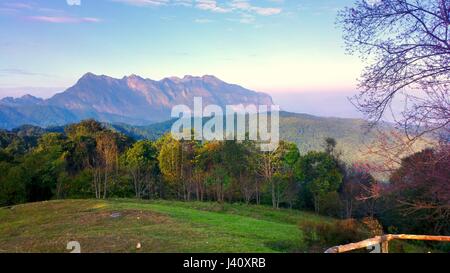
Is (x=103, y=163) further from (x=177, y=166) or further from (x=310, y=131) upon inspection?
(x=310, y=131)

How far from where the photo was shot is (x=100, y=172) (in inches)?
1506

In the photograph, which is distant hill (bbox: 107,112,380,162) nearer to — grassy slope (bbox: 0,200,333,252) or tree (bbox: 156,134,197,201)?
tree (bbox: 156,134,197,201)

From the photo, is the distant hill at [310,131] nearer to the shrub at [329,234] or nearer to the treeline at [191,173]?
the treeline at [191,173]

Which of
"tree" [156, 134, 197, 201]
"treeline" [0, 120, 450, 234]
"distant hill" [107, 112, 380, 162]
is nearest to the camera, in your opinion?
"treeline" [0, 120, 450, 234]

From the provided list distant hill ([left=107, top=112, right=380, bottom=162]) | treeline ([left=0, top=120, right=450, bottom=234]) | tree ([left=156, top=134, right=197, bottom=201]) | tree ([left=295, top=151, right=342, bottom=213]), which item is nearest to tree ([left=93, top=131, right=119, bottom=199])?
treeline ([left=0, top=120, right=450, bottom=234])

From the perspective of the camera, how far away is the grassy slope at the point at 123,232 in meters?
13.3

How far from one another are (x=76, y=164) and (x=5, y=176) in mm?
9528

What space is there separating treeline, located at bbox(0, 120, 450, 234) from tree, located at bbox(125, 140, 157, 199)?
103 mm

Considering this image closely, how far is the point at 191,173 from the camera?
1702 inches

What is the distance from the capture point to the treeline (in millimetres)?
38219

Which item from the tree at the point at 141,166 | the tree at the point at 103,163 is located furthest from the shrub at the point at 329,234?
the tree at the point at 141,166

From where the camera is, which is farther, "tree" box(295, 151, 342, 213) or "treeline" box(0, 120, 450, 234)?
"tree" box(295, 151, 342, 213)

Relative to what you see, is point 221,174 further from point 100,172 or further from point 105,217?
point 105,217

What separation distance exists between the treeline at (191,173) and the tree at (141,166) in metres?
0.10
